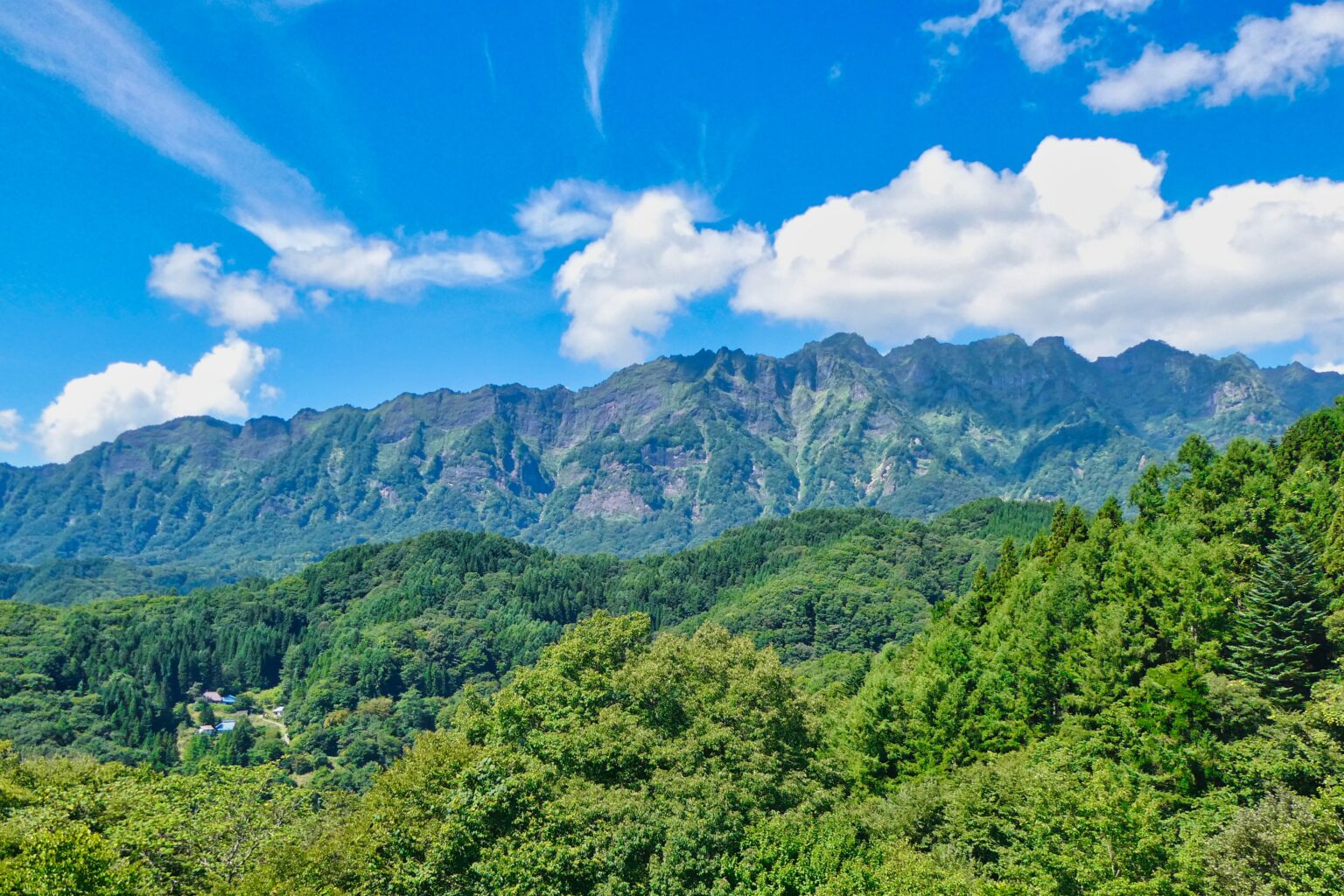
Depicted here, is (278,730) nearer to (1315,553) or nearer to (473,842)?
(473,842)

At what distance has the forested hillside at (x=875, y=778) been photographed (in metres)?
31.8

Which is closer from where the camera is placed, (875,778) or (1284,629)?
(1284,629)

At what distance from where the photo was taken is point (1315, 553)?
156ft

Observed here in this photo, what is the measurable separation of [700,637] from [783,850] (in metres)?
18.2

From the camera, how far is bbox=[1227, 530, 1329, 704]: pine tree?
141 ft

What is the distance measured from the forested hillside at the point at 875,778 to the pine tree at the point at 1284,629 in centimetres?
15

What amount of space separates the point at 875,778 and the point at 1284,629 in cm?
2858

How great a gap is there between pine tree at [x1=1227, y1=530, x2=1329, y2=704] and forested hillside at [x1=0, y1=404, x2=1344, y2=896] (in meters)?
0.15

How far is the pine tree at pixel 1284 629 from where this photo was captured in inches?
1687

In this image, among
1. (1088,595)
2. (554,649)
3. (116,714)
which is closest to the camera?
(554,649)

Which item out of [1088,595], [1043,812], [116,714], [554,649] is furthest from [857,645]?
[116,714]

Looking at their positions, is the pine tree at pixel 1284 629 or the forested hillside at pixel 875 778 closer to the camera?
the forested hillside at pixel 875 778

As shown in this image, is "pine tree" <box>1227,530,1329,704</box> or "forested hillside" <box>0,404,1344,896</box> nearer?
"forested hillside" <box>0,404,1344,896</box>

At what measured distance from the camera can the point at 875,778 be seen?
57750 mm
